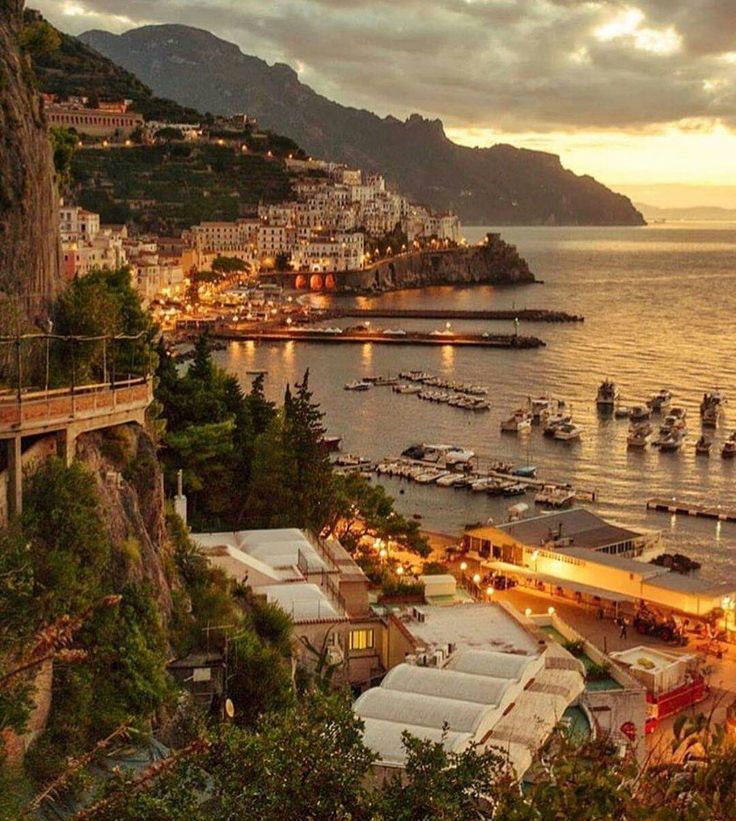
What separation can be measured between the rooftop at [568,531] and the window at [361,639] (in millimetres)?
8952

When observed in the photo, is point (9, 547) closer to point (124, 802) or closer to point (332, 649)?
point (124, 802)

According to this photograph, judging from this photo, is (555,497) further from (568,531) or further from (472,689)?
(472,689)

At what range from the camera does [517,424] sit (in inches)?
1757

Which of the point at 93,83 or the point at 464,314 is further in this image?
the point at 93,83

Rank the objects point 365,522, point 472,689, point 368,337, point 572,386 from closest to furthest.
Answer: point 472,689
point 365,522
point 572,386
point 368,337

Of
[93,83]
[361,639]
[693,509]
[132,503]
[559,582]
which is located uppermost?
[93,83]

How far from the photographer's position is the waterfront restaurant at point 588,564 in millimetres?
21141

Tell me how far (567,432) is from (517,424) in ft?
6.86

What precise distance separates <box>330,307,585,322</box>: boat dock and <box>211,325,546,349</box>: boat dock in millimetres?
11039

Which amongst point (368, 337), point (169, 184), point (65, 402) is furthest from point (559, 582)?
point (169, 184)

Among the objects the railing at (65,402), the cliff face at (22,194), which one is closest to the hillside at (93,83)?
the cliff face at (22,194)

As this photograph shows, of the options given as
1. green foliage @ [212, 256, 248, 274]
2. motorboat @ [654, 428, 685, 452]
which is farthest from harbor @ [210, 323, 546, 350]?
motorboat @ [654, 428, 685, 452]

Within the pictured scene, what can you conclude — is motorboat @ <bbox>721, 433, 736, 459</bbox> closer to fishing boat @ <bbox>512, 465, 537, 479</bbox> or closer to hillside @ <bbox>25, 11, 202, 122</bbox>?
fishing boat @ <bbox>512, 465, 537, 479</bbox>

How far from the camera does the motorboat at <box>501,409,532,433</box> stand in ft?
146
